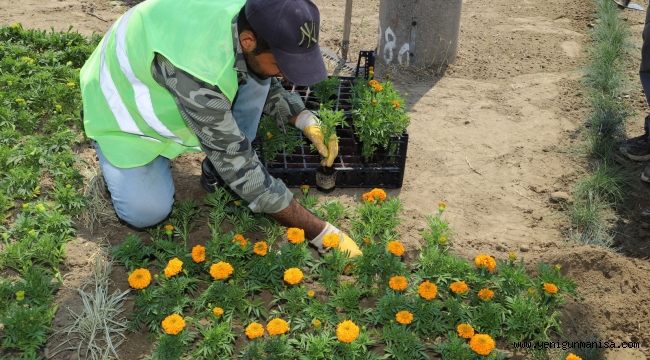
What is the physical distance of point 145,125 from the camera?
11.3 ft

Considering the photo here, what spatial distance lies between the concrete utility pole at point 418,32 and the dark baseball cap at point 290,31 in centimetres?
322

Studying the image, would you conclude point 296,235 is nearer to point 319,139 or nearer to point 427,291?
point 427,291

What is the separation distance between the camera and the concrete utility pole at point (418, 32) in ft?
18.8

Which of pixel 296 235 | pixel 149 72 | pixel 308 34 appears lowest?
pixel 296 235

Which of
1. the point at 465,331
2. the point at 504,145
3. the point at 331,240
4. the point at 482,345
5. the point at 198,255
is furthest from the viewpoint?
the point at 504,145

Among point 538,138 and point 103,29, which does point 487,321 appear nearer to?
point 538,138

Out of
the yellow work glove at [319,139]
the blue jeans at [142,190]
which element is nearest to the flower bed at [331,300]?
the blue jeans at [142,190]

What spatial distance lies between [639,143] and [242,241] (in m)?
3.20

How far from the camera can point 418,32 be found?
584 cm

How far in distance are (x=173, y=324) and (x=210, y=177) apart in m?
1.41

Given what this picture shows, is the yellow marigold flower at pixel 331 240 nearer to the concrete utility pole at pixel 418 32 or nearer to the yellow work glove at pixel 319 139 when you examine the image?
the yellow work glove at pixel 319 139

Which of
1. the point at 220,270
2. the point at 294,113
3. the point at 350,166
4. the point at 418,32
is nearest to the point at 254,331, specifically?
the point at 220,270

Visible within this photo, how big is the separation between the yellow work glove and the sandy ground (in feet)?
1.09

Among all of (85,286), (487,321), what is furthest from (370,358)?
(85,286)
